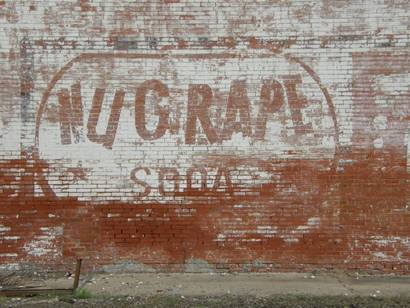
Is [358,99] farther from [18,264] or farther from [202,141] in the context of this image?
[18,264]

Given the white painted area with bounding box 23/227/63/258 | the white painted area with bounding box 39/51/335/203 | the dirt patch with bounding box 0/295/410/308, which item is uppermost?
the white painted area with bounding box 39/51/335/203

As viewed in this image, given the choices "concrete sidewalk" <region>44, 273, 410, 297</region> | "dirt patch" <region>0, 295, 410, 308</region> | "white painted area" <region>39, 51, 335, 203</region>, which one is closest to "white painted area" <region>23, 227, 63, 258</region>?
"concrete sidewalk" <region>44, 273, 410, 297</region>

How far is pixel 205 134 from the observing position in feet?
19.6

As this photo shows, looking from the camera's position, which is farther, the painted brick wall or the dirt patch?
the painted brick wall

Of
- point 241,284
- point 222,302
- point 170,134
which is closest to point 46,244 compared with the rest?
point 170,134

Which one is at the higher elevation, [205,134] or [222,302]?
A: [205,134]

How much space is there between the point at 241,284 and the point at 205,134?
6.41 feet

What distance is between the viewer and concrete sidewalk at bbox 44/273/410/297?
17.6 feet

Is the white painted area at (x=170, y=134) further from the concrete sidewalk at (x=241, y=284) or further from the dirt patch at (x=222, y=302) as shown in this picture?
the dirt patch at (x=222, y=302)

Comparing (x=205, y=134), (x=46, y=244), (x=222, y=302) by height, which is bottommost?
(x=222, y=302)

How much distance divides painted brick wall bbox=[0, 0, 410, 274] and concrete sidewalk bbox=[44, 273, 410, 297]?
0.53ft

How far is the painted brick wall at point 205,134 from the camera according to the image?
589cm

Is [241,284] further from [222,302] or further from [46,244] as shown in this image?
[46,244]

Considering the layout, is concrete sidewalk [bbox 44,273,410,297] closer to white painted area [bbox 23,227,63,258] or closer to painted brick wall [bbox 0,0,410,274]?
painted brick wall [bbox 0,0,410,274]
